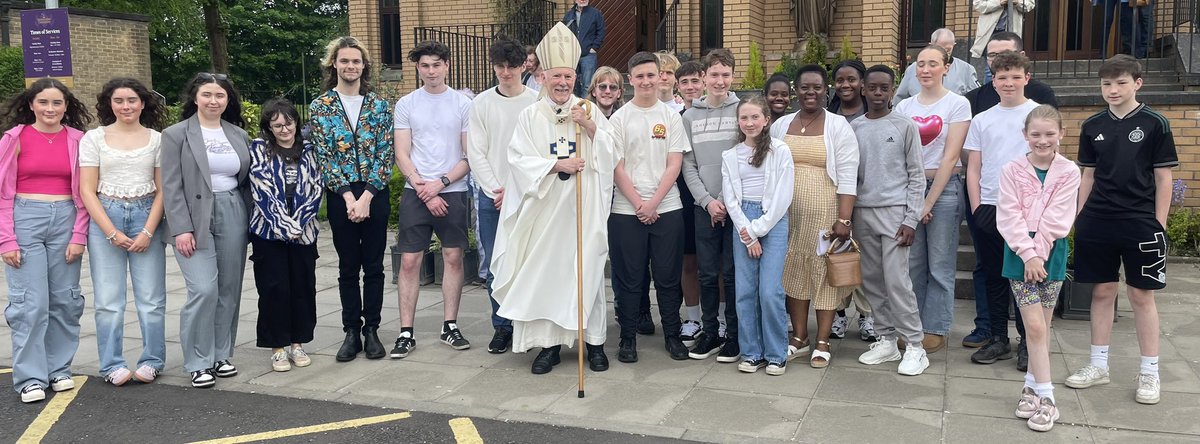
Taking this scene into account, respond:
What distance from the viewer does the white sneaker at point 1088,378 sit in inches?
200

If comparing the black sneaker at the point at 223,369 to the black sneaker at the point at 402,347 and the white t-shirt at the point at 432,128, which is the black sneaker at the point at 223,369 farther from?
Result: the white t-shirt at the point at 432,128

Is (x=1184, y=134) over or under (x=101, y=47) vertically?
under

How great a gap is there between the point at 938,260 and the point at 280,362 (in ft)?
13.5

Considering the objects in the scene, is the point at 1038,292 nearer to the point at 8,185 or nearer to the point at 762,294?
the point at 762,294

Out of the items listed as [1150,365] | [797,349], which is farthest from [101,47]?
[1150,365]

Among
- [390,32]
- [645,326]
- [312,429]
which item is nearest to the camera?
[312,429]

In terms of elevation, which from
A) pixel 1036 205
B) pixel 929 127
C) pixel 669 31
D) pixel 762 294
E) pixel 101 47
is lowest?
pixel 762 294

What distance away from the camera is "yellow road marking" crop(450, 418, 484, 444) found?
4.54 metres

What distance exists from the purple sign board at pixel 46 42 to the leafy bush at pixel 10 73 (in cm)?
653

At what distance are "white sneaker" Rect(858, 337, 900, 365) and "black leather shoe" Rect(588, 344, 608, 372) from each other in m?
1.55

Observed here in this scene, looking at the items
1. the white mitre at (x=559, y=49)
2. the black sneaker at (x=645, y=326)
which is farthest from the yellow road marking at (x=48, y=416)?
the black sneaker at (x=645, y=326)

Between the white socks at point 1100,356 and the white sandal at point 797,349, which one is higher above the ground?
the white socks at point 1100,356

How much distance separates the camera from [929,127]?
5.74m

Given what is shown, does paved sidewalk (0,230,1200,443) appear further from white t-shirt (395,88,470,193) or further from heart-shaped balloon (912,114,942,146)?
heart-shaped balloon (912,114,942,146)
